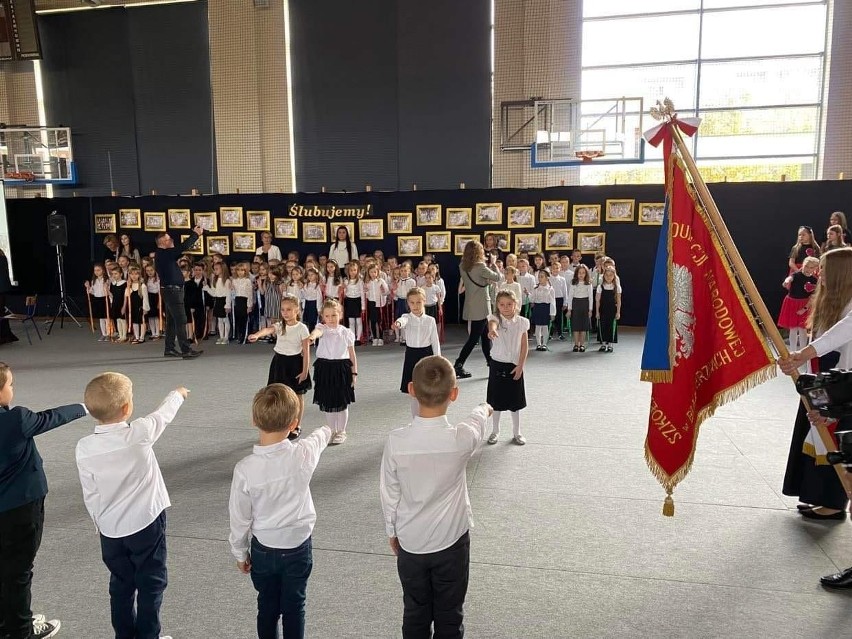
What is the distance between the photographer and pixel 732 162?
1269cm

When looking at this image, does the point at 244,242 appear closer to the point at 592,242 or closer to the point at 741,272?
the point at 592,242

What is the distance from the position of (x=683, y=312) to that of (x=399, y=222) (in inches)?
412

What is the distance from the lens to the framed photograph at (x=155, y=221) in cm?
1418

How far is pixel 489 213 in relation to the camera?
1283cm

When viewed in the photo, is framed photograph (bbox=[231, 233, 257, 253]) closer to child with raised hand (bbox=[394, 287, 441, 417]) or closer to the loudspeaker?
the loudspeaker

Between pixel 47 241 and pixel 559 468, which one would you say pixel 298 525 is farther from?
pixel 47 241

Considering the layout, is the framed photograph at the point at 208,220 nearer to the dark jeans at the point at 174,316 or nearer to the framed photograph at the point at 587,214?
the dark jeans at the point at 174,316

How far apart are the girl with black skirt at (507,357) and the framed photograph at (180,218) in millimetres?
10727

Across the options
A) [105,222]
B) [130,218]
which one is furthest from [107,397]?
[105,222]

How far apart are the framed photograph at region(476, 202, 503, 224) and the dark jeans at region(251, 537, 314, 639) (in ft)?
35.8

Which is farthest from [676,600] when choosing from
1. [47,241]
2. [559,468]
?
[47,241]

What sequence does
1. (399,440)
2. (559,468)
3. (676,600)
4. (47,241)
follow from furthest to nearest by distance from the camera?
1. (47,241)
2. (559,468)
3. (676,600)
4. (399,440)

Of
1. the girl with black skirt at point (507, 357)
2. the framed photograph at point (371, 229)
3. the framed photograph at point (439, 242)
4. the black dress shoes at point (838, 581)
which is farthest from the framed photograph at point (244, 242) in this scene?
the black dress shoes at point (838, 581)

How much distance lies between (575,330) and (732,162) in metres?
5.84
